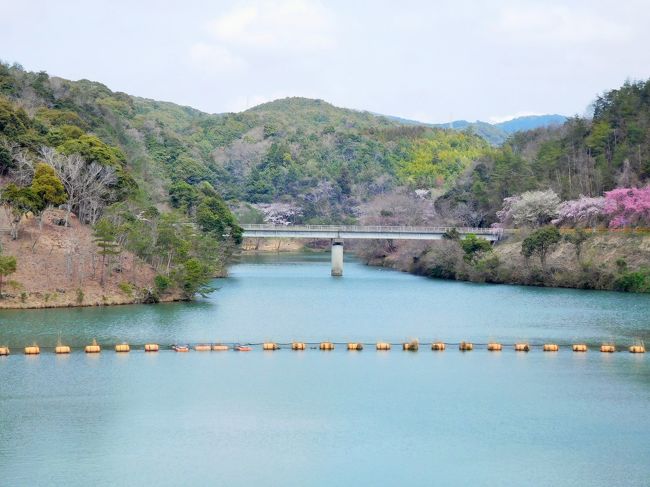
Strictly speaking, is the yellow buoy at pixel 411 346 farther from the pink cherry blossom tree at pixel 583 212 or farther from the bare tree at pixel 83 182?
the pink cherry blossom tree at pixel 583 212

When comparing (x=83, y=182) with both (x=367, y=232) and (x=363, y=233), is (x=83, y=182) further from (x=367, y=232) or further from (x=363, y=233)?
(x=367, y=232)

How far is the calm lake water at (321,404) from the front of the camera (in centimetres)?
2900

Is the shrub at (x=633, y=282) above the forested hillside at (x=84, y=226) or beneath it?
beneath

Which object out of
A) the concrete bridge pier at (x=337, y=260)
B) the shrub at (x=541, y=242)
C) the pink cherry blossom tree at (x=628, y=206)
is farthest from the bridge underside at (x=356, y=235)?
the pink cherry blossom tree at (x=628, y=206)

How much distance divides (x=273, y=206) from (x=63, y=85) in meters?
48.2

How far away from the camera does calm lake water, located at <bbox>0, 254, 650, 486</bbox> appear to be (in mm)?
29000

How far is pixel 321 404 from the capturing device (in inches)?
1439

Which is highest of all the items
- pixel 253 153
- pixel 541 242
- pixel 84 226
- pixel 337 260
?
pixel 253 153

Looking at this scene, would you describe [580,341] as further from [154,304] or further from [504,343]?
[154,304]

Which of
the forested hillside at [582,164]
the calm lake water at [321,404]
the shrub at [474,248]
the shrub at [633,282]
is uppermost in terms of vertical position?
the forested hillside at [582,164]

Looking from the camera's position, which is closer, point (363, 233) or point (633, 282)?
point (633, 282)

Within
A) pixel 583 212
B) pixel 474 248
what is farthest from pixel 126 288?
pixel 583 212

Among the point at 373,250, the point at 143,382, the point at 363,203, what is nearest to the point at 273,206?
the point at 363,203

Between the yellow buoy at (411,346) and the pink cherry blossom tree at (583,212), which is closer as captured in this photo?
the yellow buoy at (411,346)
